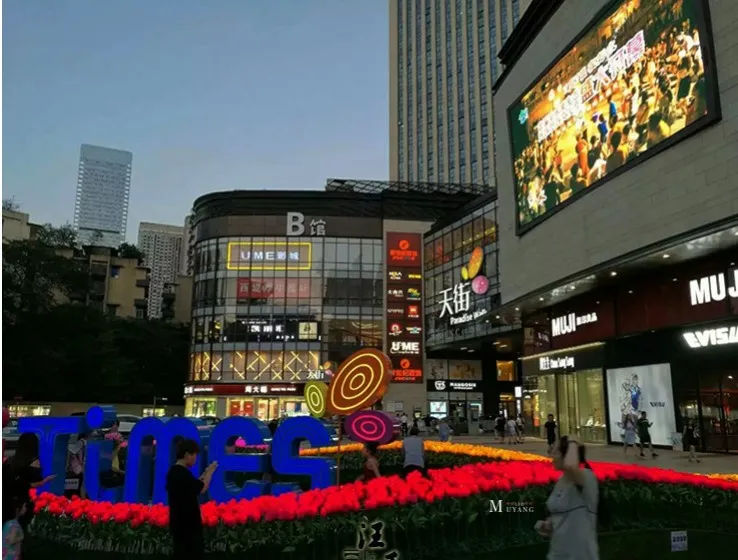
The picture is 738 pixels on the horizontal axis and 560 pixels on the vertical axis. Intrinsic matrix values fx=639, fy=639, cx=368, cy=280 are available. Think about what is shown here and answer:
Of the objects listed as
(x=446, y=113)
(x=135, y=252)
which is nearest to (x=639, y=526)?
(x=135, y=252)

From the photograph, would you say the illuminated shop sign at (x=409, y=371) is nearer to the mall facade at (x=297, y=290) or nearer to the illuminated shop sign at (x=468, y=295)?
the mall facade at (x=297, y=290)

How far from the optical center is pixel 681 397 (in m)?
25.8

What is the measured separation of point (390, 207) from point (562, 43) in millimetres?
39810

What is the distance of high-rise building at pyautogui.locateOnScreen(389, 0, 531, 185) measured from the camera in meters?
113

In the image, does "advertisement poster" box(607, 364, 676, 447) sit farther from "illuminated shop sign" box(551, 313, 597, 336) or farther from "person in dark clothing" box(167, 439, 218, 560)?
"person in dark clothing" box(167, 439, 218, 560)

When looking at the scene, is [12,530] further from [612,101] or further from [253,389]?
[253,389]

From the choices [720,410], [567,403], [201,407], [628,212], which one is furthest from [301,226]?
[720,410]

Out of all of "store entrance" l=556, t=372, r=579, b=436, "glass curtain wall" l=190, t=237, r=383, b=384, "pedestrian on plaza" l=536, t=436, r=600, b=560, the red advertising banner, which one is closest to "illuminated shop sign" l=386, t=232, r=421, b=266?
"glass curtain wall" l=190, t=237, r=383, b=384

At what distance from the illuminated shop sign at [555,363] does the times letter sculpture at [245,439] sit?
74.7 ft

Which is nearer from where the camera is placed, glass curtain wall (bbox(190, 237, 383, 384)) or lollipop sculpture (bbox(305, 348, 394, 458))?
lollipop sculpture (bbox(305, 348, 394, 458))

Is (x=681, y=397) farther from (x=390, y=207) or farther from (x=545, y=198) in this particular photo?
(x=390, y=207)

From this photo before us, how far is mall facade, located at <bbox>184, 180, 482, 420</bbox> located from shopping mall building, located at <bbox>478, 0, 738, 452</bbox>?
31.2 m

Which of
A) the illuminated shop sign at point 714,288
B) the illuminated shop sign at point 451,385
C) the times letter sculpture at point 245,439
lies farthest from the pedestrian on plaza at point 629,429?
the illuminated shop sign at point 451,385

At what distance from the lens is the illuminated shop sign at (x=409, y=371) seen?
63256mm
